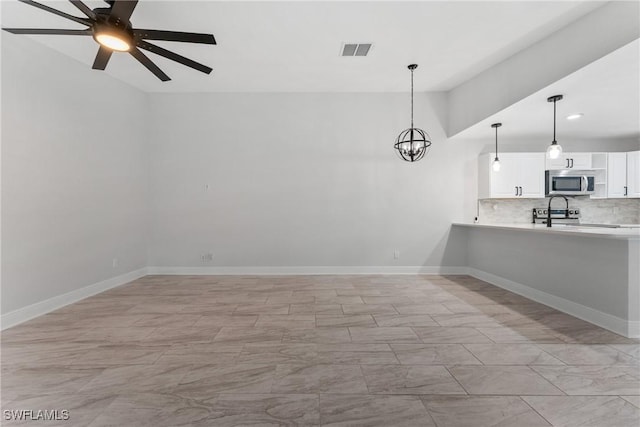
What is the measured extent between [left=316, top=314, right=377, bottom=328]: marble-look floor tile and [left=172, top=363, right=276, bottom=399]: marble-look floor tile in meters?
0.93

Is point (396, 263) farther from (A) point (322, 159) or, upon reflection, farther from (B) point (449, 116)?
(B) point (449, 116)

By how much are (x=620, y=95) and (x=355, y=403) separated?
4.55 meters

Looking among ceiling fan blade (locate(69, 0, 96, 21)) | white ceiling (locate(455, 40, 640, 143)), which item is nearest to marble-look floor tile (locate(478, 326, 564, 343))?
white ceiling (locate(455, 40, 640, 143))

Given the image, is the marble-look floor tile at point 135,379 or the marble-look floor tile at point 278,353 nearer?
the marble-look floor tile at point 135,379

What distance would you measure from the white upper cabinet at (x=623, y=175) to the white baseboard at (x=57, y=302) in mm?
8490

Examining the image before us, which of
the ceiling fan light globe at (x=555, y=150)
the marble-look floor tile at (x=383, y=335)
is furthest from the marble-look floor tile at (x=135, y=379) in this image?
the ceiling fan light globe at (x=555, y=150)

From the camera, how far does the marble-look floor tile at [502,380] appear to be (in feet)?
6.10

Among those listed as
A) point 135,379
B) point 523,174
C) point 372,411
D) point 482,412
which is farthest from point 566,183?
point 135,379

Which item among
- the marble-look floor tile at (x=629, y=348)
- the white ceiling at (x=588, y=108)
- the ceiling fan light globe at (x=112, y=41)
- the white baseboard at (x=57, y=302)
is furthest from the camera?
the white baseboard at (x=57, y=302)

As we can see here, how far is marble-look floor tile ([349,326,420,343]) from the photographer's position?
259 cm

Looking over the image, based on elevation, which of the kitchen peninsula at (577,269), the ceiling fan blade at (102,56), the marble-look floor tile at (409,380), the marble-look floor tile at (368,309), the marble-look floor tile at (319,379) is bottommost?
the marble-look floor tile at (368,309)

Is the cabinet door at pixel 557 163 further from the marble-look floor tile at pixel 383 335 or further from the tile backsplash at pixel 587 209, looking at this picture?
the marble-look floor tile at pixel 383 335

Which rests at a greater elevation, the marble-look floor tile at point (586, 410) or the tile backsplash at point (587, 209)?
the tile backsplash at point (587, 209)

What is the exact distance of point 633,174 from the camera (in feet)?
16.7
